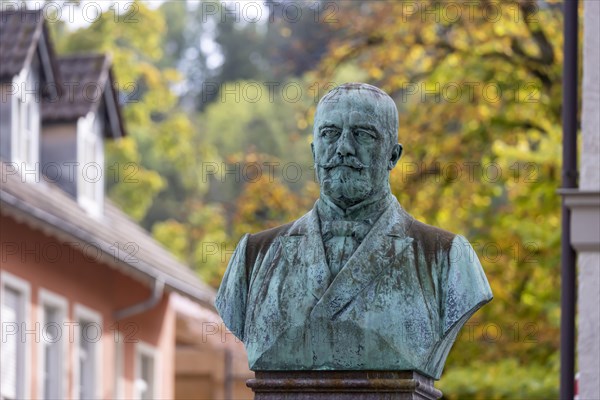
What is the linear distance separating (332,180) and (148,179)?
2894 centimetres

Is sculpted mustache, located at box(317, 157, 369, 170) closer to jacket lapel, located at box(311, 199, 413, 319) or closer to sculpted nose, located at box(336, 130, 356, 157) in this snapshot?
sculpted nose, located at box(336, 130, 356, 157)

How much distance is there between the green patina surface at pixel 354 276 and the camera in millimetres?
9727

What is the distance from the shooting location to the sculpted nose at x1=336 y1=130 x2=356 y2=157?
9.88 meters

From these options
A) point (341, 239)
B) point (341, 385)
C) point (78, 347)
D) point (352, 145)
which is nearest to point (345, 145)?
point (352, 145)

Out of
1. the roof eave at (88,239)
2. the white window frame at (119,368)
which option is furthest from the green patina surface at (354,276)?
the white window frame at (119,368)

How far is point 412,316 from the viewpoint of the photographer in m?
9.73

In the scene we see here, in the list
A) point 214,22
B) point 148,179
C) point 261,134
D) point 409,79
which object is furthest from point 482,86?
point 214,22

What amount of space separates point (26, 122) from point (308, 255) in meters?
18.8

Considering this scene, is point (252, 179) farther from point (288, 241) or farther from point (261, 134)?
point (261, 134)

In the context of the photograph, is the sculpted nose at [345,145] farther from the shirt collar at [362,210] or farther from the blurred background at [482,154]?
the blurred background at [482,154]

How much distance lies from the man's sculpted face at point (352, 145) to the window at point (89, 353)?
1881cm

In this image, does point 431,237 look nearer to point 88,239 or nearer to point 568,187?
point 568,187

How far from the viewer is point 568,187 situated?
60.5 ft

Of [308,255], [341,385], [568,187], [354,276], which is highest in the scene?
[568,187]
